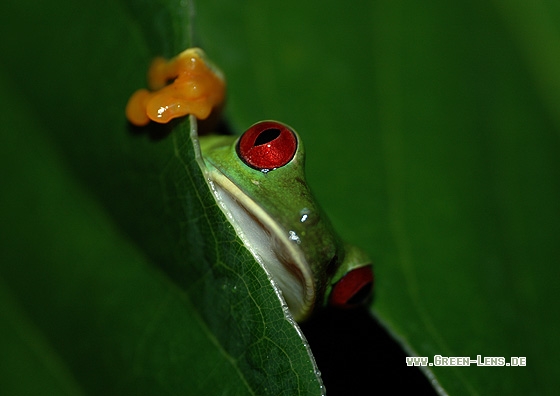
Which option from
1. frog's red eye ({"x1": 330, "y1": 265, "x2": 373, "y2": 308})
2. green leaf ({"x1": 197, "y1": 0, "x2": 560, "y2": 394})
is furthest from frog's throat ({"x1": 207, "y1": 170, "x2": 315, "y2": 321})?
→ green leaf ({"x1": 197, "y1": 0, "x2": 560, "y2": 394})

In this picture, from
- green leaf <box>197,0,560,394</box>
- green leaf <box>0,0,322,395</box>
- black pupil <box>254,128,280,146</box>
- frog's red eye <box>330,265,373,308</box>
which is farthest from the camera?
green leaf <box>197,0,560,394</box>

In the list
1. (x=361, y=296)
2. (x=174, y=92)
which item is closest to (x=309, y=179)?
(x=361, y=296)

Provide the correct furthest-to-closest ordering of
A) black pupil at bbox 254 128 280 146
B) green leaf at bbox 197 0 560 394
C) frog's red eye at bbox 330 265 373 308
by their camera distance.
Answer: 1. green leaf at bbox 197 0 560 394
2. frog's red eye at bbox 330 265 373 308
3. black pupil at bbox 254 128 280 146

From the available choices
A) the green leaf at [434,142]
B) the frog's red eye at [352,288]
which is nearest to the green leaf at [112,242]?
the frog's red eye at [352,288]

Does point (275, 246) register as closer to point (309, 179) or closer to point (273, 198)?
point (273, 198)

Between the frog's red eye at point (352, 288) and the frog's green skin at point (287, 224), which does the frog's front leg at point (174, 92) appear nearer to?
the frog's green skin at point (287, 224)

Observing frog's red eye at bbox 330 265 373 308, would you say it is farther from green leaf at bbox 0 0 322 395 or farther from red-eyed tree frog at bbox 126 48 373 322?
green leaf at bbox 0 0 322 395
